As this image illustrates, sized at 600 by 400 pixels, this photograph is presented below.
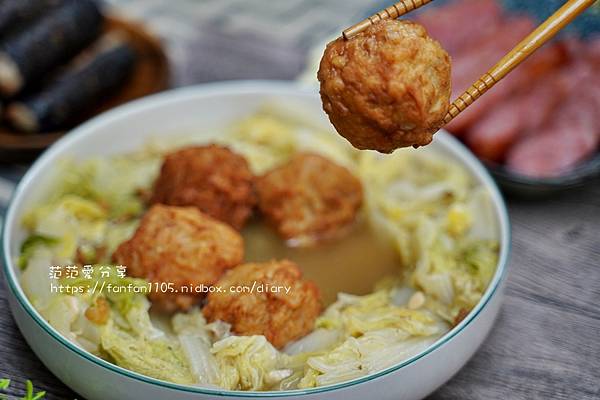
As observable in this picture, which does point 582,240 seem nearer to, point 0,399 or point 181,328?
point 181,328

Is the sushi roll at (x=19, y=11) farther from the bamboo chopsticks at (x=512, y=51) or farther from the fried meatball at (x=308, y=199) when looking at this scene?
the bamboo chopsticks at (x=512, y=51)

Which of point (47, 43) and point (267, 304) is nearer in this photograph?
point (267, 304)

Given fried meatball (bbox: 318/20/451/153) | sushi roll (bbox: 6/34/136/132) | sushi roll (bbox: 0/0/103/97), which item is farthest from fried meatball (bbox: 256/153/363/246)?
sushi roll (bbox: 0/0/103/97)

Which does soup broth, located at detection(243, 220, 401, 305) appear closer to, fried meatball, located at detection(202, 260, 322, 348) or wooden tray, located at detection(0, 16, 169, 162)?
fried meatball, located at detection(202, 260, 322, 348)

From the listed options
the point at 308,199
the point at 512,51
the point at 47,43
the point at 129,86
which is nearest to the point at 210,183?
the point at 308,199

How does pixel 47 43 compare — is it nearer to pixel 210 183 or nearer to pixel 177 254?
pixel 210 183
